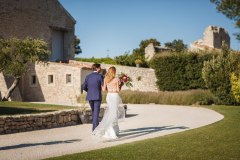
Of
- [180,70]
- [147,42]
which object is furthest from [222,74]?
[147,42]

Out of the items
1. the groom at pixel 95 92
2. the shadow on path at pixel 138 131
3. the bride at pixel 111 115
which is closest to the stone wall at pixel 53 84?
the shadow on path at pixel 138 131

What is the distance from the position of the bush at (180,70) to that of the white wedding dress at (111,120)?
23.0 m

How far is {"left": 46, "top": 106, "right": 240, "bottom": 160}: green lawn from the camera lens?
8.12 meters

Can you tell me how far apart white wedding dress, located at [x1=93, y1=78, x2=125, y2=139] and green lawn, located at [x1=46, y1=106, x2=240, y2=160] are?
144 centimetres

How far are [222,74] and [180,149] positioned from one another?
19007 mm

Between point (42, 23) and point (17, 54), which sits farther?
point (42, 23)

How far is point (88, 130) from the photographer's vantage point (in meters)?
13.7

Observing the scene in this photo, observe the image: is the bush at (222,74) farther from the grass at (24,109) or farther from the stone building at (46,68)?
the grass at (24,109)

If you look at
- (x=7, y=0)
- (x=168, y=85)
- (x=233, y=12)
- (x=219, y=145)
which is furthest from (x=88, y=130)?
(x=7, y=0)

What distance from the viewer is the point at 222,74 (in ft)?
89.2

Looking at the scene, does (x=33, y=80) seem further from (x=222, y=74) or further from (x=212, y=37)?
(x=212, y=37)

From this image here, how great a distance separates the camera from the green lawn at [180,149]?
8.12m

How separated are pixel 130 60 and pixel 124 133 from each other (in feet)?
118

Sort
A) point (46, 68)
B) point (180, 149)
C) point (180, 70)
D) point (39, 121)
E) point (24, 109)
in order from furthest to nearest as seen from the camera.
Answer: point (46, 68) → point (180, 70) → point (24, 109) → point (39, 121) → point (180, 149)
